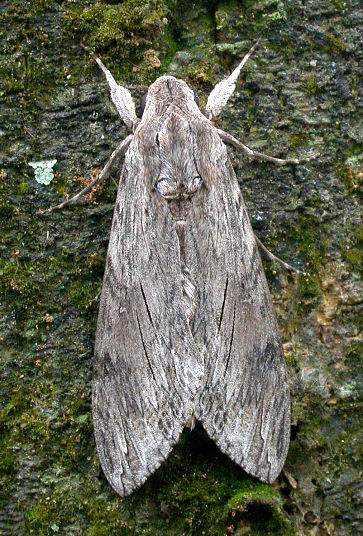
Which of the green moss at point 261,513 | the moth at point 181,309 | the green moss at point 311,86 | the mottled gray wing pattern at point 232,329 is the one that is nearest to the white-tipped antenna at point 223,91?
the moth at point 181,309

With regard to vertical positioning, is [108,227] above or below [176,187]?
below

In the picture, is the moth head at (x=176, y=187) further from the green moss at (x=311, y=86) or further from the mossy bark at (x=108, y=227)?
the green moss at (x=311, y=86)

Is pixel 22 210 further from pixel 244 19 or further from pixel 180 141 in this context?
pixel 244 19

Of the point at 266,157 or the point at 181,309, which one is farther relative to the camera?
the point at 266,157

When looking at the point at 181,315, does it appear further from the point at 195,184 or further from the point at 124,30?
the point at 124,30

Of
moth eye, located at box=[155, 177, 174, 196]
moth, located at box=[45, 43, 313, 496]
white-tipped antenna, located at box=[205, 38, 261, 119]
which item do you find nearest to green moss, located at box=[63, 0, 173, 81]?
moth, located at box=[45, 43, 313, 496]

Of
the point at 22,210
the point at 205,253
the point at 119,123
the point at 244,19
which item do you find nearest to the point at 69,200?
the point at 22,210

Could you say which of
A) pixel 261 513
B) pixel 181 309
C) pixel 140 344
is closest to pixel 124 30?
pixel 181 309

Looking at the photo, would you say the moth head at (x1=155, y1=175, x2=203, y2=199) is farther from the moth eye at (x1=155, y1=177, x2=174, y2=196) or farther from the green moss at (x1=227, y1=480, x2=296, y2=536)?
the green moss at (x1=227, y1=480, x2=296, y2=536)
